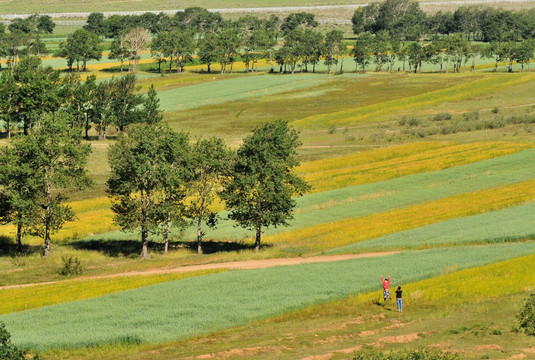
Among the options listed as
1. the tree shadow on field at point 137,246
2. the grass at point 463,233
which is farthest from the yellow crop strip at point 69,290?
the grass at point 463,233

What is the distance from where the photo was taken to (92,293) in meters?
50.9

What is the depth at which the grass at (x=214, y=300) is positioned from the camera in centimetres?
4031

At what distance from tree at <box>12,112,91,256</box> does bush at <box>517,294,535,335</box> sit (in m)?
41.8

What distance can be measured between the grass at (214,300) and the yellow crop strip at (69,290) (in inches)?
72.1

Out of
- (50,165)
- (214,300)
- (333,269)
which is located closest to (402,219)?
(333,269)

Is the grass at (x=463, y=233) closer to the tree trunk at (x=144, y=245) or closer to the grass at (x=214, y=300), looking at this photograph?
the grass at (x=214, y=300)

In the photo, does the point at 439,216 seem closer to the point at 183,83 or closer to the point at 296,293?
the point at 296,293

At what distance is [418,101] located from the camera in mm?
155250

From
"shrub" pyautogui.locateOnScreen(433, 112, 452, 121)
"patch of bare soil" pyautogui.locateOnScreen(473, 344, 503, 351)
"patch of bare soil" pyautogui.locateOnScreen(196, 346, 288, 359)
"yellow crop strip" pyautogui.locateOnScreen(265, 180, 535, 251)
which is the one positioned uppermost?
"shrub" pyautogui.locateOnScreen(433, 112, 452, 121)

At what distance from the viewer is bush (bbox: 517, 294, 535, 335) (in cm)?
3762

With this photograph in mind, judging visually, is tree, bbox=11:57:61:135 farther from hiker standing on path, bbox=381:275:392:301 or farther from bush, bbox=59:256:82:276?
hiker standing on path, bbox=381:275:392:301

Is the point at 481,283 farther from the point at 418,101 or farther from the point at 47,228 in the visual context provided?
the point at 418,101

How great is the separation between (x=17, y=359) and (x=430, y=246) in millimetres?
36885

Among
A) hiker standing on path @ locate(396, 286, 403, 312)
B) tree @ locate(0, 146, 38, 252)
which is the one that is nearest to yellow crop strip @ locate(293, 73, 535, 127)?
tree @ locate(0, 146, 38, 252)
